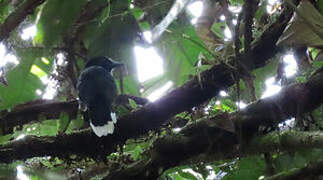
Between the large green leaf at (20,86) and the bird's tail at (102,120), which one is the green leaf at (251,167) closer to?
the bird's tail at (102,120)

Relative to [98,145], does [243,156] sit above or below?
below

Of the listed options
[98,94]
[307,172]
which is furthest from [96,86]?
[307,172]

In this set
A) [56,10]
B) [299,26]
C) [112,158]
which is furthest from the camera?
[112,158]

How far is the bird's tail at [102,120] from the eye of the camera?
200cm

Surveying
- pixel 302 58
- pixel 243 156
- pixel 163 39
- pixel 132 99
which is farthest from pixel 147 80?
pixel 163 39

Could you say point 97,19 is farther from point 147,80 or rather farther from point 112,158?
point 112,158

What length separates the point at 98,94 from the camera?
259cm

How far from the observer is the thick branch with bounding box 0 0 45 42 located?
4.22 ft

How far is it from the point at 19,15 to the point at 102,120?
73 centimetres

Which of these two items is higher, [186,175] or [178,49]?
[178,49]

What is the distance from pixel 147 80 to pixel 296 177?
75cm

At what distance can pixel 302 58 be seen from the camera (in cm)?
199

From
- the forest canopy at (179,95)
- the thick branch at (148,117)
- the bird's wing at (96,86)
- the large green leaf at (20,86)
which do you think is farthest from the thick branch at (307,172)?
the bird's wing at (96,86)

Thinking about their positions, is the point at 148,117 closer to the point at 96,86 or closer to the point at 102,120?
the point at 102,120
